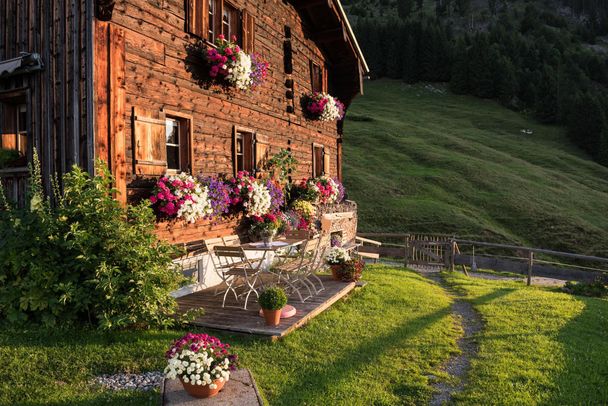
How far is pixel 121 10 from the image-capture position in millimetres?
6910

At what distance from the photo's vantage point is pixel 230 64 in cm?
885

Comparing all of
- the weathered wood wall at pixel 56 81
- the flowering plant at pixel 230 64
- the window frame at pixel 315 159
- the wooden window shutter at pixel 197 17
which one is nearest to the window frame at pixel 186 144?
the flowering plant at pixel 230 64

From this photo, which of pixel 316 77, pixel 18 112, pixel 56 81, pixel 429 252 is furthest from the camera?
pixel 429 252

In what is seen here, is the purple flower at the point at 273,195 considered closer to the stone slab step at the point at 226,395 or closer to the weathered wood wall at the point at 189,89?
the weathered wood wall at the point at 189,89

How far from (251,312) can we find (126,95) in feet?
12.9

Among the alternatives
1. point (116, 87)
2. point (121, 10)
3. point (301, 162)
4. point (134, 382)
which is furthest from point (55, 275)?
point (301, 162)

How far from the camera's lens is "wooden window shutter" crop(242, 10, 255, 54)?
33.3 ft

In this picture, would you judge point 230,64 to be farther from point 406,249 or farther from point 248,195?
point 406,249

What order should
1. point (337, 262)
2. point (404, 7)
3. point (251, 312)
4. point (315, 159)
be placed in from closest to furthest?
point (251, 312) → point (337, 262) → point (315, 159) → point (404, 7)

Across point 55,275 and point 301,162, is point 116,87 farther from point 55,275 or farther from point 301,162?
point 301,162

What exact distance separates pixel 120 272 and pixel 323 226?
8.71 metres

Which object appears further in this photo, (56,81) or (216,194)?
(216,194)

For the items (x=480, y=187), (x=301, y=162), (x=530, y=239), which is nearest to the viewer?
(x=301, y=162)

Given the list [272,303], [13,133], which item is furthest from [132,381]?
[13,133]
